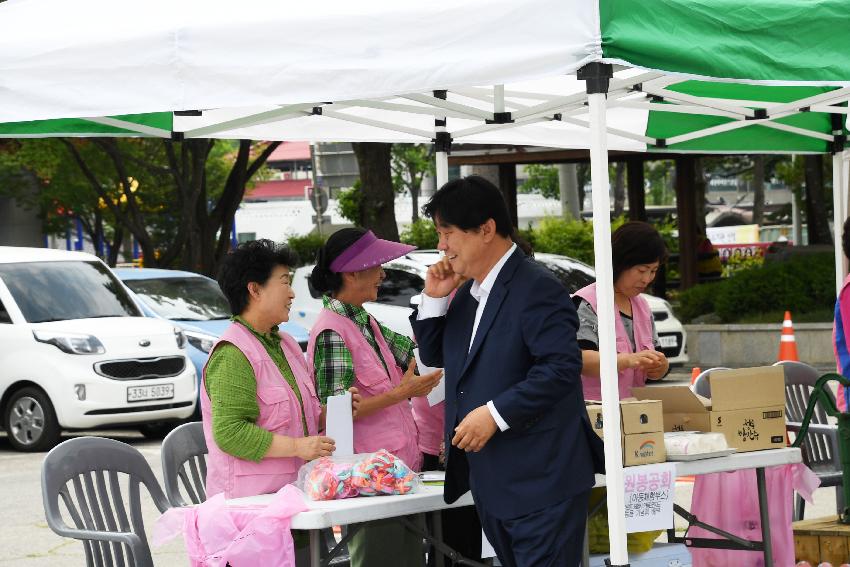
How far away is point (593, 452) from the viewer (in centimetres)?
461

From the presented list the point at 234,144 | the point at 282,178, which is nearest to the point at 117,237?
the point at 234,144

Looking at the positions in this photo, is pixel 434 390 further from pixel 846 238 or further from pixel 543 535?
pixel 846 238

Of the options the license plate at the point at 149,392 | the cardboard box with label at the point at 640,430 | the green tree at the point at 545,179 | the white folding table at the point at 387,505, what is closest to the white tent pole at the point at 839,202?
the white folding table at the point at 387,505

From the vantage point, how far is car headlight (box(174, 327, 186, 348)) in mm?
13406

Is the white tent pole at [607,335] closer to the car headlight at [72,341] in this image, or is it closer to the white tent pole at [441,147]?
the white tent pole at [441,147]

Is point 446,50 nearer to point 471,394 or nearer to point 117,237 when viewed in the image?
point 471,394

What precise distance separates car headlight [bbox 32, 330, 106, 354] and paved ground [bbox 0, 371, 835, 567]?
3.99 feet

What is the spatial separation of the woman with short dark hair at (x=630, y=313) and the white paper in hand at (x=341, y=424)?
1.11 m

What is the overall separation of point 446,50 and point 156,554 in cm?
505

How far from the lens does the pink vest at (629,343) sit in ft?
19.2

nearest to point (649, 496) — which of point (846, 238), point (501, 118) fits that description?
point (846, 238)

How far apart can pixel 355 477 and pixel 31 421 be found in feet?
29.4

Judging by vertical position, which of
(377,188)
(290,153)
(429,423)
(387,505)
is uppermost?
(290,153)

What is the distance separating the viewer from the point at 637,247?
19.1 ft
